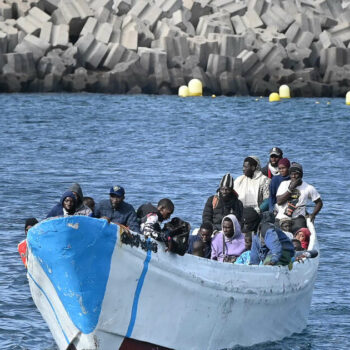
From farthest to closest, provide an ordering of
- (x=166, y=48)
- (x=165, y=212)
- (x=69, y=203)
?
1. (x=166, y=48)
2. (x=165, y=212)
3. (x=69, y=203)

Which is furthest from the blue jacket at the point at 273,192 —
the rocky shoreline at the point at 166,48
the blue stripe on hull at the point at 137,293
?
the rocky shoreline at the point at 166,48

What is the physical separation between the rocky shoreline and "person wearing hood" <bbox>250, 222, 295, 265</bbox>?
45.8m

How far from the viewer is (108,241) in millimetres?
12586

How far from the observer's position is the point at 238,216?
17234 mm

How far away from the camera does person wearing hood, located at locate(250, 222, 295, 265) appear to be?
1497 centimetres

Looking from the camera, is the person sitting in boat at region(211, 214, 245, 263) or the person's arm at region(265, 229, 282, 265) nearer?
the person's arm at region(265, 229, 282, 265)

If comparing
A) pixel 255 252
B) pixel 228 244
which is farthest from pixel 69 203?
pixel 255 252

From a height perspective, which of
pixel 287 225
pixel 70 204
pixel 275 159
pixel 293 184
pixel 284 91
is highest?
pixel 275 159

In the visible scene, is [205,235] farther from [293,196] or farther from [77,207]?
[293,196]

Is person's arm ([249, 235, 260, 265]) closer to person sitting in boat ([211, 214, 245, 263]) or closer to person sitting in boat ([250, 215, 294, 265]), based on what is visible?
person sitting in boat ([250, 215, 294, 265])

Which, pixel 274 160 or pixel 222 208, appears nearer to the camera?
pixel 222 208

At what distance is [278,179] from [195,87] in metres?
46.1

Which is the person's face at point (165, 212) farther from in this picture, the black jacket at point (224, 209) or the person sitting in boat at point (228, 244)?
the black jacket at point (224, 209)

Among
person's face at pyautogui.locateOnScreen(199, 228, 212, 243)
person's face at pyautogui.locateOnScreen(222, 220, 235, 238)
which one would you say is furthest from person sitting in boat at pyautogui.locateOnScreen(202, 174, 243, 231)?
person's face at pyautogui.locateOnScreen(222, 220, 235, 238)
